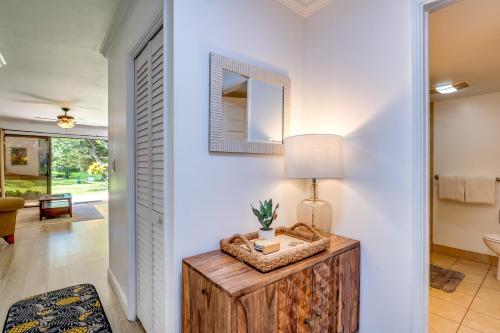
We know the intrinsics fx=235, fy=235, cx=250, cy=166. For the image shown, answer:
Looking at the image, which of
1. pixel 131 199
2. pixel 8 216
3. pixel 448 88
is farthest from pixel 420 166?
pixel 8 216

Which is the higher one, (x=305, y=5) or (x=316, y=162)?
(x=305, y=5)

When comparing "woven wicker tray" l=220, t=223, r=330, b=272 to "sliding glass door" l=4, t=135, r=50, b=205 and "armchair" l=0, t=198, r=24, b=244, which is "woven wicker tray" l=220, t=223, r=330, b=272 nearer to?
"armchair" l=0, t=198, r=24, b=244

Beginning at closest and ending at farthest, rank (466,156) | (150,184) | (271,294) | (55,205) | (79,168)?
(271,294)
(150,184)
(466,156)
(55,205)
(79,168)

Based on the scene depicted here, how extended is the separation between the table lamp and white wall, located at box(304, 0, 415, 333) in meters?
0.15

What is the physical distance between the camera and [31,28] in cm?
204

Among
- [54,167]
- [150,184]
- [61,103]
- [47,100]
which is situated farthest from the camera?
[54,167]

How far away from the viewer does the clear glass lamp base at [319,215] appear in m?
1.43

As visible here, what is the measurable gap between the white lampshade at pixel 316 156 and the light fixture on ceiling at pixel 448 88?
2.11 meters

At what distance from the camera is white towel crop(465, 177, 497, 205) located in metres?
2.69

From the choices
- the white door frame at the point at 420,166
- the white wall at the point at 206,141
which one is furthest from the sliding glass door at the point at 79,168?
the white door frame at the point at 420,166

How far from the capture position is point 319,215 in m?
1.43

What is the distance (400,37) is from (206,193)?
4.33ft

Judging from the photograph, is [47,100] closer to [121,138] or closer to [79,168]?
[121,138]

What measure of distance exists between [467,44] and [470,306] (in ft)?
6.84
